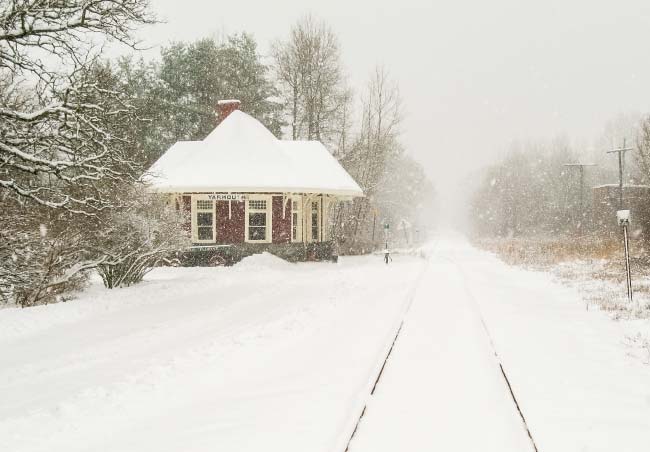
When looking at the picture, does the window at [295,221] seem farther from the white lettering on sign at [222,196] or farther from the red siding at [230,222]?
the white lettering on sign at [222,196]

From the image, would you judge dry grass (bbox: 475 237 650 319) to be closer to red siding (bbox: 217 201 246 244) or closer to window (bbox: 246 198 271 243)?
window (bbox: 246 198 271 243)

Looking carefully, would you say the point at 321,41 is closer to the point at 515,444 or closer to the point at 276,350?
the point at 276,350

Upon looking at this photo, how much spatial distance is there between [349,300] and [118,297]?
587cm

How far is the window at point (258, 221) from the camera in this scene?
24594 mm

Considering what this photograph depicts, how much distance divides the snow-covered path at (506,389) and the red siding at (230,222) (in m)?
14.4

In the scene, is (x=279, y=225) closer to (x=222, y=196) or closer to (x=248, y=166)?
(x=222, y=196)

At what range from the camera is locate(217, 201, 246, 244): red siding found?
24.6 meters

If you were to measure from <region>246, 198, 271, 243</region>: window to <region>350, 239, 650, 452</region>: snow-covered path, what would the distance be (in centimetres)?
1393

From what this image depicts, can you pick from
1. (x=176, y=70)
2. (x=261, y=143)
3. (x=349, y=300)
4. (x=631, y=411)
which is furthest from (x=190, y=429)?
(x=176, y=70)

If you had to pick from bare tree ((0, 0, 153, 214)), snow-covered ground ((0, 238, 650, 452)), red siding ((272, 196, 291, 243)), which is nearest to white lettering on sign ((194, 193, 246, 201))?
red siding ((272, 196, 291, 243))

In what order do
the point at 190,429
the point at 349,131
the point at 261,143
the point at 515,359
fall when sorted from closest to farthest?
the point at 190,429, the point at 515,359, the point at 261,143, the point at 349,131

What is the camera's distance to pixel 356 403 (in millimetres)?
5660

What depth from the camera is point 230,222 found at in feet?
80.5

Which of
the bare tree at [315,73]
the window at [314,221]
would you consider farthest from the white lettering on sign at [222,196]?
the bare tree at [315,73]
